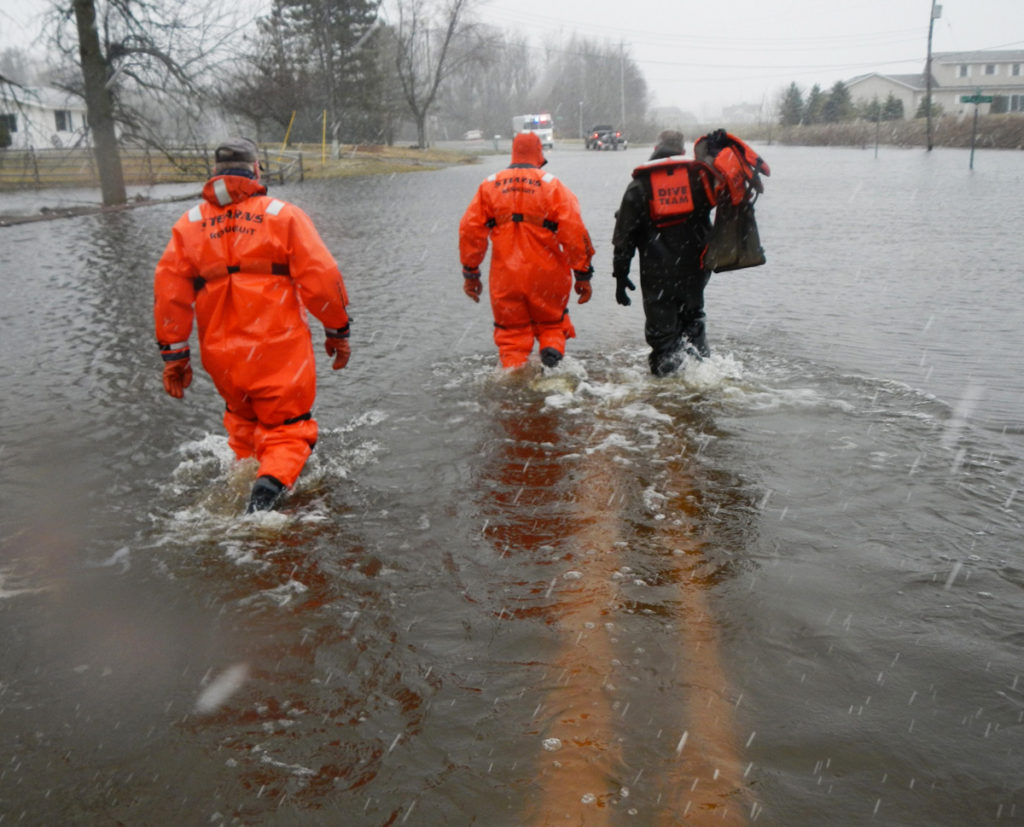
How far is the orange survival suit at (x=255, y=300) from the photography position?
14.5ft

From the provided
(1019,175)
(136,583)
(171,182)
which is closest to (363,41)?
(171,182)

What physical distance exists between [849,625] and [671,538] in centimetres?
99

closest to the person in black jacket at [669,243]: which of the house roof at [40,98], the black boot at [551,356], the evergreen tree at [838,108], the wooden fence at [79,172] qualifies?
the black boot at [551,356]

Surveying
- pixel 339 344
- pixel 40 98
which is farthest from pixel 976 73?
pixel 339 344

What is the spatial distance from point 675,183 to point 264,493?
3648mm

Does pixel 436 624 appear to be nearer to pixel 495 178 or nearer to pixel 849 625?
pixel 849 625

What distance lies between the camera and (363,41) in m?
54.2

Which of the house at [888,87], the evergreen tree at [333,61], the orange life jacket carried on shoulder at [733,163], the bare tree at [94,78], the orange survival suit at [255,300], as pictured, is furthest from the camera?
the house at [888,87]

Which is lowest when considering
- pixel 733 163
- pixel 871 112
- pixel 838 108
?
pixel 733 163

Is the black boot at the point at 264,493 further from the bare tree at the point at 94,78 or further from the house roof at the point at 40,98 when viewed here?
the bare tree at the point at 94,78

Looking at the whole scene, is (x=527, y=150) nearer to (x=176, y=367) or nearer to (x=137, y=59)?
(x=176, y=367)

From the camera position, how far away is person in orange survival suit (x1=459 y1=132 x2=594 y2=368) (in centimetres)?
654

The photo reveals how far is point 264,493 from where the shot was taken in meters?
4.48

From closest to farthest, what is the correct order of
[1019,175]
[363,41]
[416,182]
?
[1019,175]
[416,182]
[363,41]
